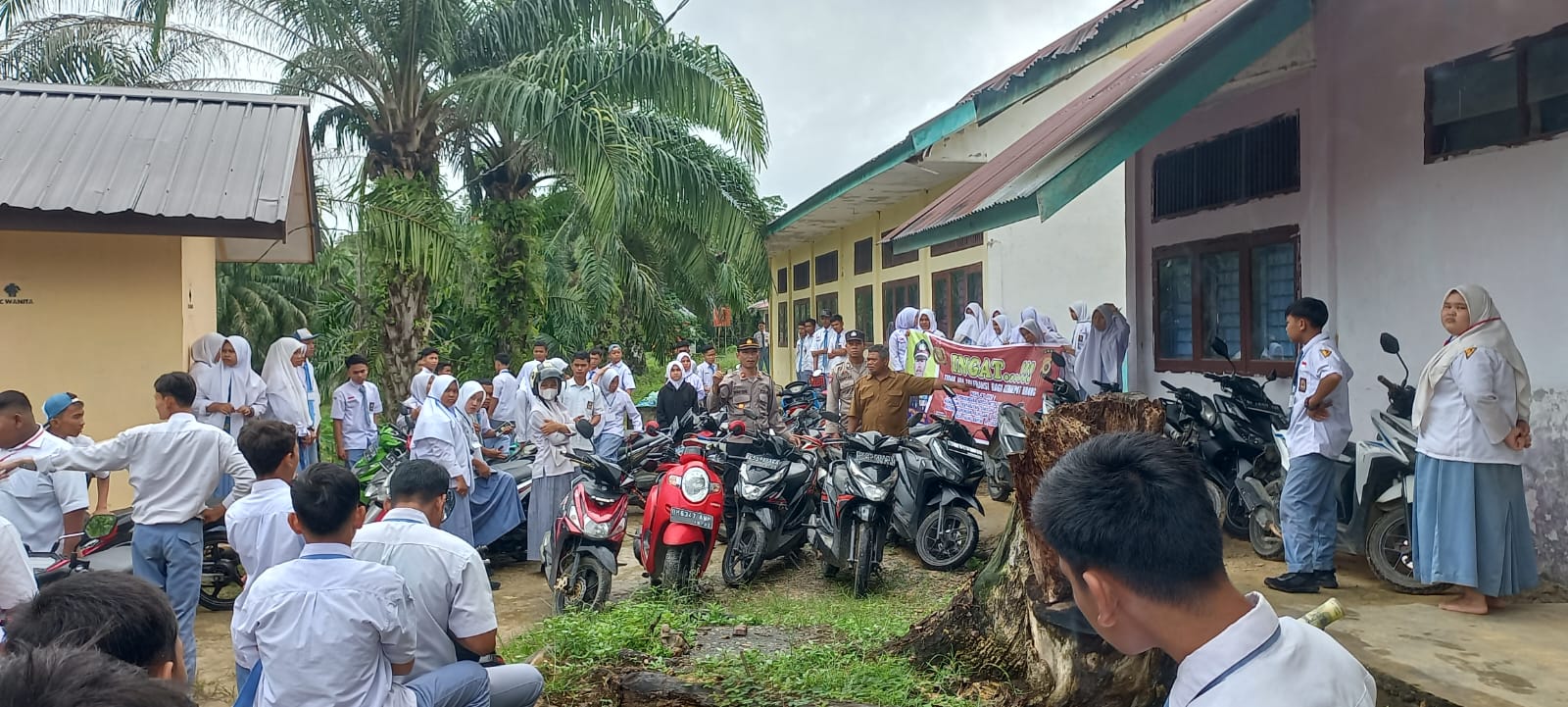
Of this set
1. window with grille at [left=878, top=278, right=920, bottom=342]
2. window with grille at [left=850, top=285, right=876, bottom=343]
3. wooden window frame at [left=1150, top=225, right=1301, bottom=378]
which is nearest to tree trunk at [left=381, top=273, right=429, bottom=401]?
window with grille at [left=878, top=278, right=920, bottom=342]

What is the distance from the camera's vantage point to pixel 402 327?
11719 millimetres

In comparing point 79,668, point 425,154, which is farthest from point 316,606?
point 425,154

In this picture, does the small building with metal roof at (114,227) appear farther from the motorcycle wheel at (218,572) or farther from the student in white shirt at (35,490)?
Result: the student in white shirt at (35,490)

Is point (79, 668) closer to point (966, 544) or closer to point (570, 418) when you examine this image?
point (966, 544)

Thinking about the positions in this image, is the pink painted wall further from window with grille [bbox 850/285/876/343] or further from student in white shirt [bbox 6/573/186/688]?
window with grille [bbox 850/285/876/343]

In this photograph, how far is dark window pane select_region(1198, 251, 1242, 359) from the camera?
7.90m

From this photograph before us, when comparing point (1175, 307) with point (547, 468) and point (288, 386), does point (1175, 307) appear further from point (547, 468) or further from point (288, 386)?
point (288, 386)

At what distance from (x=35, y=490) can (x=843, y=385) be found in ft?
20.3

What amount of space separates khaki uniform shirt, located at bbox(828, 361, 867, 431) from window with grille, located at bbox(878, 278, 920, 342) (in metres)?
5.87

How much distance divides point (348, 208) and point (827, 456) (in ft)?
21.0

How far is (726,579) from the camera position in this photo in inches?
259

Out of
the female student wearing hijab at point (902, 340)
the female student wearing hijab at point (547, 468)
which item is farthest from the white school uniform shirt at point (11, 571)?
the female student wearing hijab at point (902, 340)

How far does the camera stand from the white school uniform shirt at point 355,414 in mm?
9570

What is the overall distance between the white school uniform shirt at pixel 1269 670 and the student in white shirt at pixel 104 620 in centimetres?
164
